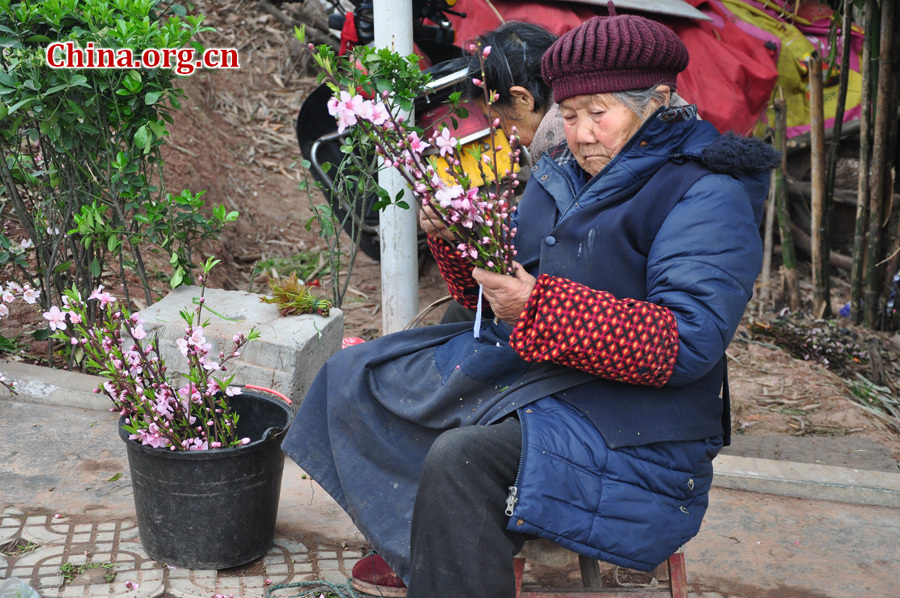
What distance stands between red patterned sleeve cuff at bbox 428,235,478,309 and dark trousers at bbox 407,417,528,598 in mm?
590

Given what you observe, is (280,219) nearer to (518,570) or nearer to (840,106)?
(840,106)

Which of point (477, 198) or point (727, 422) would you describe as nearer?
point (477, 198)

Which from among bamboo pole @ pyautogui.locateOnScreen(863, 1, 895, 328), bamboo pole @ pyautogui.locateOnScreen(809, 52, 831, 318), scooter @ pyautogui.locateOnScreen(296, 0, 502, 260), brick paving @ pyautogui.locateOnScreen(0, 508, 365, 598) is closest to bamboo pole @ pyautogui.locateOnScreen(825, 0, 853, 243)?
bamboo pole @ pyautogui.locateOnScreen(809, 52, 831, 318)

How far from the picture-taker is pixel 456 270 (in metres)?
2.26

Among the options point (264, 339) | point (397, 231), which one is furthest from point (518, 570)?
point (397, 231)

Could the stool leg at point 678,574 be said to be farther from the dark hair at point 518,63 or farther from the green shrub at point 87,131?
the green shrub at point 87,131

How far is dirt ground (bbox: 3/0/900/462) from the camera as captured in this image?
3996 millimetres

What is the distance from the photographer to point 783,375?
14.2 feet

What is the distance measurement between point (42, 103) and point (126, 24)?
0.44 metres

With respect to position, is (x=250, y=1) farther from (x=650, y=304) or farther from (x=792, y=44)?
(x=650, y=304)

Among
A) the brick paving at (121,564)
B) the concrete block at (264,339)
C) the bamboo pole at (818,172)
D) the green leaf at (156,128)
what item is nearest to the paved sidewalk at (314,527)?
the brick paving at (121,564)

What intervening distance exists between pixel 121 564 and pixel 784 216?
411 centimetres

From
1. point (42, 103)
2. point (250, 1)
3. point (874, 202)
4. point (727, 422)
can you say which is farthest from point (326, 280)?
point (250, 1)

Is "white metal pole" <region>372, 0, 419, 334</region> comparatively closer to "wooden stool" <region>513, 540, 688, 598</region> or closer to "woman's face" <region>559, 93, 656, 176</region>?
"woman's face" <region>559, 93, 656, 176</region>
